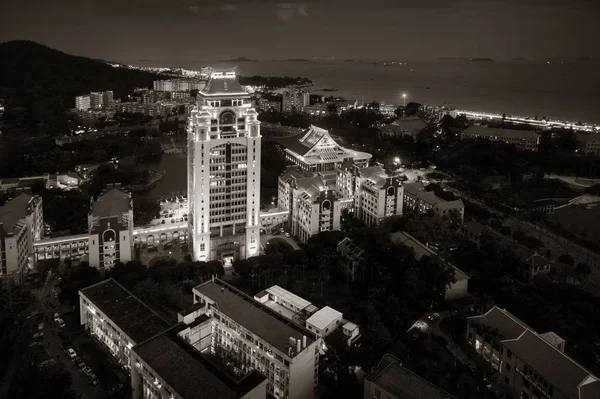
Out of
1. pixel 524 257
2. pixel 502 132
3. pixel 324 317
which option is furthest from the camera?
pixel 502 132

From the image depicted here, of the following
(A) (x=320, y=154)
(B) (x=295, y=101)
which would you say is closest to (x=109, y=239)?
(A) (x=320, y=154)

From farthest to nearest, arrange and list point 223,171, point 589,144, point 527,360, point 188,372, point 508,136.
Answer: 1. point 508,136
2. point 589,144
3. point 223,171
4. point 527,360
5. point 188,372

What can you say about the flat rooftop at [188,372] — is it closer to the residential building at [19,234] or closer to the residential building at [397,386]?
the residential building at [397,386]

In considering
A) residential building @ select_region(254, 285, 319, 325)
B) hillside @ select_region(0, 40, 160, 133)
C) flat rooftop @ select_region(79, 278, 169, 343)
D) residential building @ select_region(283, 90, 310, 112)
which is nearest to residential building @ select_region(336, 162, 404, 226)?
residential building @ select_region(254, 285, 319, 325)

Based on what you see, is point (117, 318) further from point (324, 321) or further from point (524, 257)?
point (524, 257)

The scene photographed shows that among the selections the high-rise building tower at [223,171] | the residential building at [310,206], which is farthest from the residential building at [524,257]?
the high-rise building tower at [223,171]

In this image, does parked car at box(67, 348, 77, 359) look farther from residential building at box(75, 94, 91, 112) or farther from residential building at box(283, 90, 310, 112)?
residential building at box(75, 94, 91, 112)

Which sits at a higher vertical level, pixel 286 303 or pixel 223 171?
pixel 223 171
